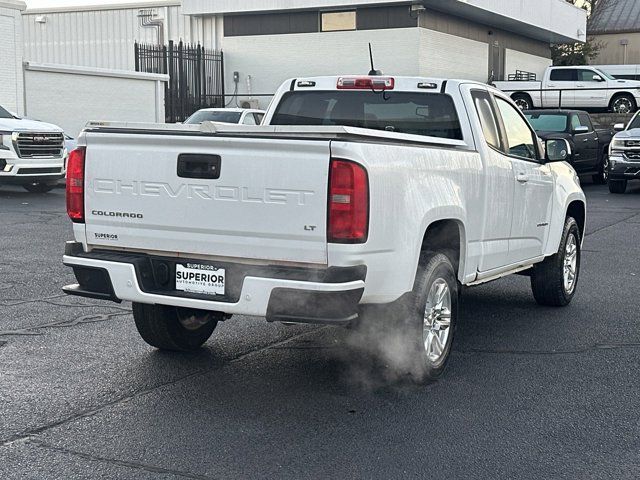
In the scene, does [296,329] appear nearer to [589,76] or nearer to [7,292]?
[7,292]

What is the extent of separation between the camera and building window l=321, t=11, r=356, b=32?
122 feet

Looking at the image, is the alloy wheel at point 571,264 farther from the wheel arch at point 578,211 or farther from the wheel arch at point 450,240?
the wheel arch at point 450,240

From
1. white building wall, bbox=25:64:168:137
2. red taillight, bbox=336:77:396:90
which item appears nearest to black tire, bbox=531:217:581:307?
red taillight, bbox=336:77:396:90

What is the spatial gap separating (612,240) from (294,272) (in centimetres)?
923

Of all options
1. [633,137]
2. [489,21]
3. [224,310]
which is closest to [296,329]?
[224,310]

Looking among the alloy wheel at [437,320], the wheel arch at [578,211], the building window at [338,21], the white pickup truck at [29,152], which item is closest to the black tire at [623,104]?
the building window at [338,21]

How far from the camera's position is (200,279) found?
5.73 m

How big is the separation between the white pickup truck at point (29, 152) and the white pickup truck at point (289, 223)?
42.7 feet

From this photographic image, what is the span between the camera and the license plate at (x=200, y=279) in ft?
18.6

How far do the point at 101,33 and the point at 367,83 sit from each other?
36742 millimetres

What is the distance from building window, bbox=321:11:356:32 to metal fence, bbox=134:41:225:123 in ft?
14.5

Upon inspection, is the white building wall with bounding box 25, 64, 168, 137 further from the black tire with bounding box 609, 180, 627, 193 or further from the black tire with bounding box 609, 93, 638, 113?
the black tire with bounding box 609, 93, 638, 113

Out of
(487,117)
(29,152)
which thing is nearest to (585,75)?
(29,152)

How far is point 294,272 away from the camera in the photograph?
5430 mm
